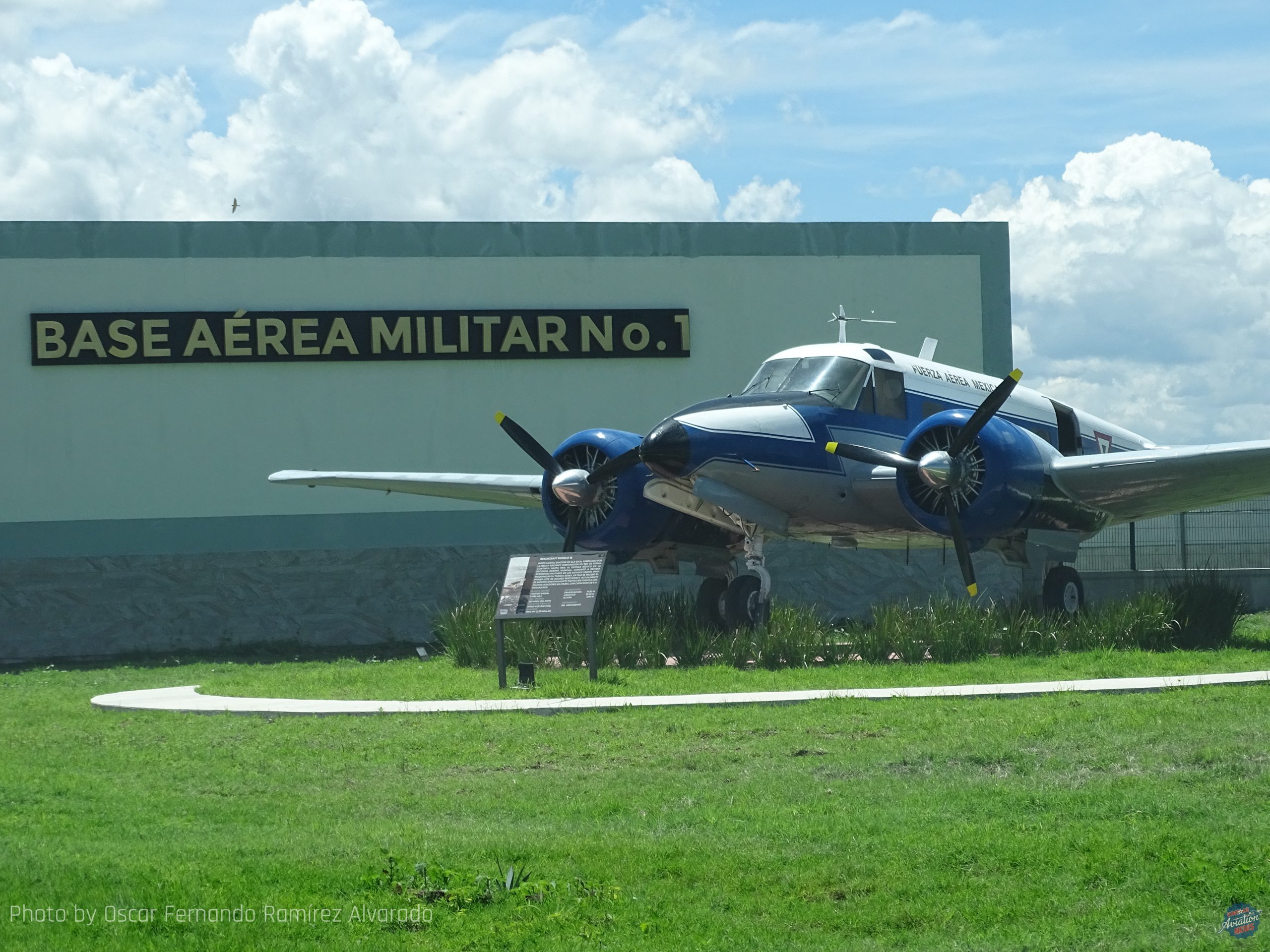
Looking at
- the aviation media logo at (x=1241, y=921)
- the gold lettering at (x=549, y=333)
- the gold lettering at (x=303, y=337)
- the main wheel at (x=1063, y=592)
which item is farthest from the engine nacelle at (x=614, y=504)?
the aviation media logo at (x=1241, y=921)

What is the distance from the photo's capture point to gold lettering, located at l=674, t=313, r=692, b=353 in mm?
28609

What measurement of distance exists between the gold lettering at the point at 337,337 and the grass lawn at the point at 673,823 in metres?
14.5

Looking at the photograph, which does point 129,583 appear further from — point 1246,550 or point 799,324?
point 1246,550

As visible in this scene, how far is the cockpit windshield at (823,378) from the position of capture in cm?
1989

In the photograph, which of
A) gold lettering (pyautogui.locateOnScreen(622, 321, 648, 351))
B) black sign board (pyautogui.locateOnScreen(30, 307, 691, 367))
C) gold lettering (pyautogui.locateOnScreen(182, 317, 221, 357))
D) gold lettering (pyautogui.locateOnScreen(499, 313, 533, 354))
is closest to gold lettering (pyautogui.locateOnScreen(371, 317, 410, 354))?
black sign board (pyautogui.locateOnScreen(30, 307, 691, 367))

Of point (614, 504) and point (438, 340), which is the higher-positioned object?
point (438, 340)

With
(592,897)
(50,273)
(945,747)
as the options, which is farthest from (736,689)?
(50,273)

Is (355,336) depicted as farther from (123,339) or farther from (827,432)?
(827,432)

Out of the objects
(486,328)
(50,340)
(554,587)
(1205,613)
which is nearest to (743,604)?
(554,587)

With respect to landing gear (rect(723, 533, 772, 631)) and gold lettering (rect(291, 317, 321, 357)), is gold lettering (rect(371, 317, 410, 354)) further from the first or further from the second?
landing gear (rect(723, 533, 772, 631))

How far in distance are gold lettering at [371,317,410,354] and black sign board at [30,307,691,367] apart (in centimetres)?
1

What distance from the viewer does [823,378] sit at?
20000 mm

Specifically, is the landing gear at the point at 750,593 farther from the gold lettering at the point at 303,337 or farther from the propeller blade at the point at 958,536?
the gold lettering at the point at 303,337

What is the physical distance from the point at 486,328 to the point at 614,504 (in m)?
8.35
